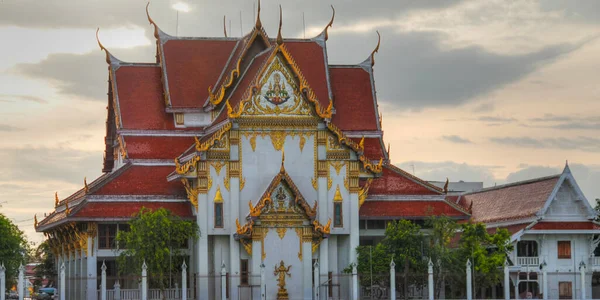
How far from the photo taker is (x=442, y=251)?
67.4m

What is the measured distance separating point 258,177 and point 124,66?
39.8ft

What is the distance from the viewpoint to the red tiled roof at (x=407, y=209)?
71375mm

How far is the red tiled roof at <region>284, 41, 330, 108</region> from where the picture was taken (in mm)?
75438

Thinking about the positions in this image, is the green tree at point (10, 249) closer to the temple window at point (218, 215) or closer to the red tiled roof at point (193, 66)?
the red tiled roof at point (193, 66)

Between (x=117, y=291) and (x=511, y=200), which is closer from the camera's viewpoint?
(x=117, y=291)

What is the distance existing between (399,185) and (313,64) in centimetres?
835

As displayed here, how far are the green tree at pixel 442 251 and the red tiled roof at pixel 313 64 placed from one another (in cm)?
976

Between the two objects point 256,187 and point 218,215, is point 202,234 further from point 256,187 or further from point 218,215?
point 256,187

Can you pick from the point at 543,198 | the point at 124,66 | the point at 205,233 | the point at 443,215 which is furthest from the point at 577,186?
the point at 124,66

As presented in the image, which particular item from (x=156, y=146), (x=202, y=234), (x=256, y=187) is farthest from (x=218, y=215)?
(x=156, y=146)

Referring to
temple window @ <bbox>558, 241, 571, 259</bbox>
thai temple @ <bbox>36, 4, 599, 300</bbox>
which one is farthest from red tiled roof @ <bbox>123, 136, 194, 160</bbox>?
temple window @ <bbox>558, 241, 571, 259</bbox>

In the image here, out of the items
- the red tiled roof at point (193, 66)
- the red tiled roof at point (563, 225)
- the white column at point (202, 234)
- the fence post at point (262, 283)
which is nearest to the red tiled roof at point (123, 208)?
the white column at point (202, 234)

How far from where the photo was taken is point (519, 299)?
67188mm

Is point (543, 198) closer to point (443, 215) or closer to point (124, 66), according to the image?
point (443, 215)
